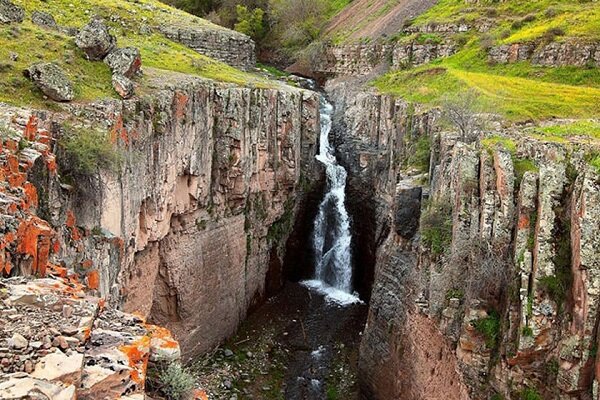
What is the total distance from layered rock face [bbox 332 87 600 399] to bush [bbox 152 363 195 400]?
11.0m

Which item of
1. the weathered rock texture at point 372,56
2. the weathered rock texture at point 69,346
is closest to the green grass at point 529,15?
the weathered rock texture at point 372,56

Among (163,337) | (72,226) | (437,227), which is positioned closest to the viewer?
(163,337)

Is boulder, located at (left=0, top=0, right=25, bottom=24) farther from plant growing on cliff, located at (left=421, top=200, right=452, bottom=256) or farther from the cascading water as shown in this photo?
the cascading water

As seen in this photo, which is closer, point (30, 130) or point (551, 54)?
point (30, 130)

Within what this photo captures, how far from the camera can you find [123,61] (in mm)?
20984

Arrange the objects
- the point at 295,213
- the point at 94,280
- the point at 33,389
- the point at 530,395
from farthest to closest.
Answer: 1. the point at 295,213
2. the point at 530,395
3. the point at 94,280
4. the point at 33,389

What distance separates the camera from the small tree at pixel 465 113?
2291 cm

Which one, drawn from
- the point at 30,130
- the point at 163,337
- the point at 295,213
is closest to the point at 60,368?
the point at 163,337

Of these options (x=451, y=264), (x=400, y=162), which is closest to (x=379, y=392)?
(x=451, y=264)

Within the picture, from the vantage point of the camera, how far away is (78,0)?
3488 centimetres

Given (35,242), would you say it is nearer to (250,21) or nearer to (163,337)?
(163,337)

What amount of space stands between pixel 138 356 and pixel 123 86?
561 inches

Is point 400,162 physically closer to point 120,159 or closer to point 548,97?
point 548,97

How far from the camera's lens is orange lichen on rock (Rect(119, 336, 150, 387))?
6.57 metres
